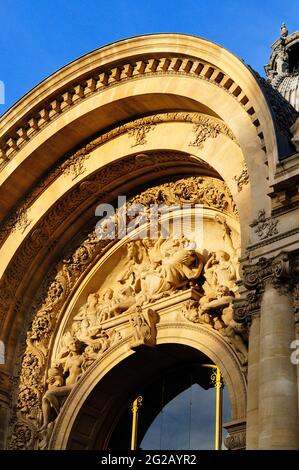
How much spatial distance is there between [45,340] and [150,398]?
2.50 meters

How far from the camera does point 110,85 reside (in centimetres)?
1803

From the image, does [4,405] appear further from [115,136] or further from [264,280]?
[264,280]

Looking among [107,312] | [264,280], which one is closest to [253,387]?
[264,280]

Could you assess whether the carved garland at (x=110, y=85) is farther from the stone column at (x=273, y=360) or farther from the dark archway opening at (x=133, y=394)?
the dark archway opening at (x=133, y=394)

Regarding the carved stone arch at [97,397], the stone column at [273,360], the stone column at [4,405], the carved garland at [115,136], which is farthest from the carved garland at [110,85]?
the stone column at [4,405]

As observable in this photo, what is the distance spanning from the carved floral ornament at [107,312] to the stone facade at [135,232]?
3 centimetres

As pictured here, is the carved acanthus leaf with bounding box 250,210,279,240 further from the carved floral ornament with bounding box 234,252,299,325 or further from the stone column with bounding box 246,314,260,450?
the stone column with bounding box 246,314,260,450

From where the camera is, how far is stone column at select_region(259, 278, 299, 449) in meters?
12.3

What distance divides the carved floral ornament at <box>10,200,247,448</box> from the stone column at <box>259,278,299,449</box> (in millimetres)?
2266

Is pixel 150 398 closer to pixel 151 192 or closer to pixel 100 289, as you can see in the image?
pixel 100 289

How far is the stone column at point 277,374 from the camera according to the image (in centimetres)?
1231

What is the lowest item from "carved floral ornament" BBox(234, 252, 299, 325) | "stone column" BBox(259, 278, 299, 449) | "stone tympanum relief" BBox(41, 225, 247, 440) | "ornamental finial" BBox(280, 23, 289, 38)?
"stone column" BBox(259, 278, 299, 449)

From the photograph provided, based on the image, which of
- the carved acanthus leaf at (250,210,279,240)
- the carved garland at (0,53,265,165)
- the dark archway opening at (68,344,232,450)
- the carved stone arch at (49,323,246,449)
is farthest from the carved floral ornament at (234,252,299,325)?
the dark archway opening at (68,344,232,450)

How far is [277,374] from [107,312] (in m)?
6.27
